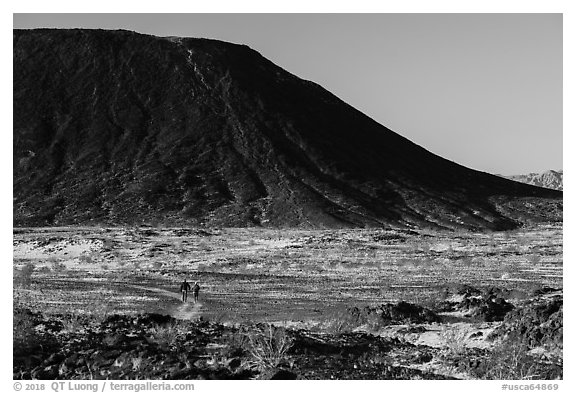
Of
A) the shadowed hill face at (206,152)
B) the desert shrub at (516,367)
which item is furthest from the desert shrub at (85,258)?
the desert shrub at (516,367)

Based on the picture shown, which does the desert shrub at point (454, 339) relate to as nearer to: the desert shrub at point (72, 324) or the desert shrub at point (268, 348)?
the desert shrub at point (268, 348)

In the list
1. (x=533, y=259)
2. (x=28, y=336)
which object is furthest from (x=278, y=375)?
(x=533, y=259)

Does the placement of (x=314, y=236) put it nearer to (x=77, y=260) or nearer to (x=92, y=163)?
(x=77, y=260)

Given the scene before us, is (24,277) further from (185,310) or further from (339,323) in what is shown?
(339,323)

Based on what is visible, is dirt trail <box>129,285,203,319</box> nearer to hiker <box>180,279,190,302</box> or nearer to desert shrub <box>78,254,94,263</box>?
hiker <box>180,279,190,302</box>

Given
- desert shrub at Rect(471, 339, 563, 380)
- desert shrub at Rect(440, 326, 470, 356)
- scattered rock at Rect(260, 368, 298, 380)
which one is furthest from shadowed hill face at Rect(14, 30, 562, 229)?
scattered rock at Rect(260, 368, 298, 380)

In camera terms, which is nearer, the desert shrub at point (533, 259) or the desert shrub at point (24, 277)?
the desert shrub at point (24, 277)
